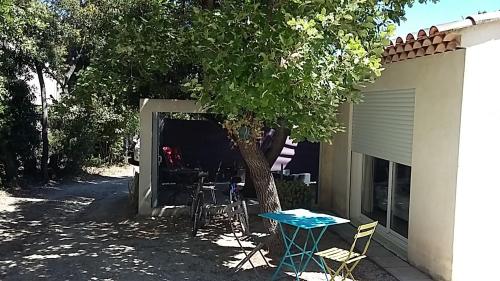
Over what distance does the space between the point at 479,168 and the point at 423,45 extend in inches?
70.7

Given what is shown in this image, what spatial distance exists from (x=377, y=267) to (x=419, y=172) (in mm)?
1569

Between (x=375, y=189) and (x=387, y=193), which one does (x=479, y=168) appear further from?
(x=375, y=189)

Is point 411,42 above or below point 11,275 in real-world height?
above

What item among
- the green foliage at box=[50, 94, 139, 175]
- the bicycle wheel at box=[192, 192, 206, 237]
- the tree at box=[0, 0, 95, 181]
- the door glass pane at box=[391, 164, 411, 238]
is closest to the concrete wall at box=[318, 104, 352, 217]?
the door glass pane at box=[391, 164, 411, 238]

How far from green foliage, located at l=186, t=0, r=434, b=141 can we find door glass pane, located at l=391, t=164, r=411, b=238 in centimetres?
238

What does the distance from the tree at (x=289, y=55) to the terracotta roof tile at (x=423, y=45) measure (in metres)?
0.57

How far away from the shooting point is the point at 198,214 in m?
9.21

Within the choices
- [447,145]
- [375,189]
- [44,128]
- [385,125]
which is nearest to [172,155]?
[44,128]

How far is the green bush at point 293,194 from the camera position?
1105 cm

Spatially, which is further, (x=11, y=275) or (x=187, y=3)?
(x=187, y=3)

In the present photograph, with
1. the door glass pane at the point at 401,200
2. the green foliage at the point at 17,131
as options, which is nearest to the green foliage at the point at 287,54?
the door glass pane at the point at 401,200

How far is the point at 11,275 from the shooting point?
6.70 metres

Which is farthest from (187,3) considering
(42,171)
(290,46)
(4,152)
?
(42,171)

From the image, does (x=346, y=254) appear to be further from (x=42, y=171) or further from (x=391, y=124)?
(x=42, y=171)
